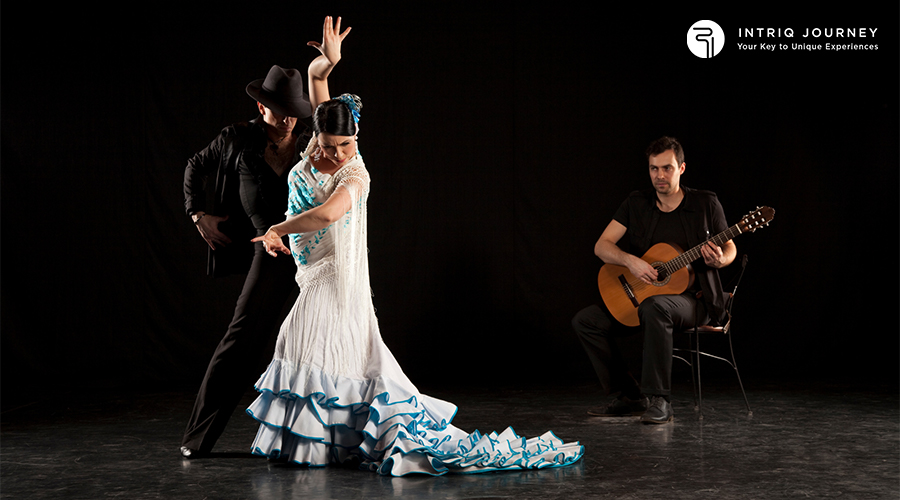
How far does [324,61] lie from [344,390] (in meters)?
1.15

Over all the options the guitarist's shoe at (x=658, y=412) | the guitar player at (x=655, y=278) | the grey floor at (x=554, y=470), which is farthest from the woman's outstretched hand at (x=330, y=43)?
the guitarist's shoe at (x=658, y=412)

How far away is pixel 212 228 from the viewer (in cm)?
323

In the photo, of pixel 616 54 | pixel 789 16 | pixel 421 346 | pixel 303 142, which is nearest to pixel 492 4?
pixel 616 54

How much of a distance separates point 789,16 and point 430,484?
4.09 metres

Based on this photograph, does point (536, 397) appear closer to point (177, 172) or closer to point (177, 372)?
point (177, 372)

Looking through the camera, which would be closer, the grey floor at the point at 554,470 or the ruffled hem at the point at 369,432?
the grey floor at the point at 554,470

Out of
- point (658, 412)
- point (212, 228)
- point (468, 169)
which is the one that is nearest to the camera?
point (212, 228)

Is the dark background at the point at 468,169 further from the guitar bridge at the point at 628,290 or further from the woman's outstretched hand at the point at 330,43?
the woman's outstretched hand at the point at 330,43

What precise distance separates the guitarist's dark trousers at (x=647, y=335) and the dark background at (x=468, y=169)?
117 centimetres

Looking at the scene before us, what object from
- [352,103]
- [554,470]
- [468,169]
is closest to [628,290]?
[554,470]

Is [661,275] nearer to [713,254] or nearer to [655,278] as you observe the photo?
[655,278]

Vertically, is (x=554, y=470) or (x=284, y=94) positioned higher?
(x=284, y=94)

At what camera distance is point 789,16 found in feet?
17.3

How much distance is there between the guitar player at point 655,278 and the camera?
3771mm
